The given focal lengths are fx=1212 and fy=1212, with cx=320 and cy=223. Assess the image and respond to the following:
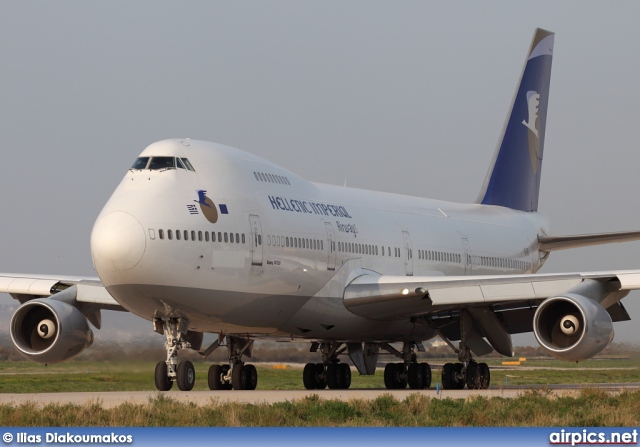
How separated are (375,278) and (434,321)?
2.38 m

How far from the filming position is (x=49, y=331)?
23078 millimetres

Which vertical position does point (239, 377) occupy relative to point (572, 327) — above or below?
below

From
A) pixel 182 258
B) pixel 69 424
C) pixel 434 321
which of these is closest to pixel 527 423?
pixel 69 424

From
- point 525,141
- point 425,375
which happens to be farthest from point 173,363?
point 525,141

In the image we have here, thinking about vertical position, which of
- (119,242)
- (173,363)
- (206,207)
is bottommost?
(173,363)

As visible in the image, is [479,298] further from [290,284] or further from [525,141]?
[525,141]

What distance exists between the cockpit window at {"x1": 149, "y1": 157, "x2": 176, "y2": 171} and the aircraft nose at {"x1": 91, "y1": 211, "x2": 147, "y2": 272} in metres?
1.54

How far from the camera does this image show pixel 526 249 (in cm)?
3459

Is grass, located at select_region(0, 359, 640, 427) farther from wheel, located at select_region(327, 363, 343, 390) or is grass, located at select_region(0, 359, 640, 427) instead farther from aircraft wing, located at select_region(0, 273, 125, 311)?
wheel, located at select_region(327, 363, 343, 390)

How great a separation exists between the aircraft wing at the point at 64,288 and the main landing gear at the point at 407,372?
293 inches

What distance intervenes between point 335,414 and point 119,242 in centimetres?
596

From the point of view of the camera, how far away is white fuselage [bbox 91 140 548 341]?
67.1ft

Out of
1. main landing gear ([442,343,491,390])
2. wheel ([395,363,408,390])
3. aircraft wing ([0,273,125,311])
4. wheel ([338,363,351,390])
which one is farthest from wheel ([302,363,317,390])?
aircraft wing ([0,273,125,311])

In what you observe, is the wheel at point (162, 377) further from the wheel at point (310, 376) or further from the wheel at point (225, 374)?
the wheel at point (310, 376)
